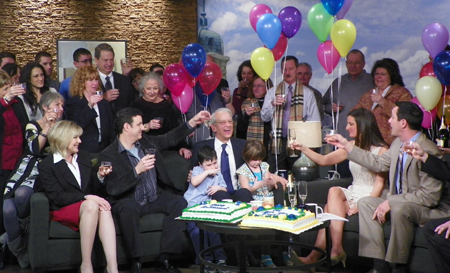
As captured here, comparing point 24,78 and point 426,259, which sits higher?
point 24,78

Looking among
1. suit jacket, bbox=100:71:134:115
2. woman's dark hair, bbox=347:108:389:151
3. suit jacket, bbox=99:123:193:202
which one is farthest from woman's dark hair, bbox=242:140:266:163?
suit jacket, bbox=100:71:134:115

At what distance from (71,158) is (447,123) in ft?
11.0

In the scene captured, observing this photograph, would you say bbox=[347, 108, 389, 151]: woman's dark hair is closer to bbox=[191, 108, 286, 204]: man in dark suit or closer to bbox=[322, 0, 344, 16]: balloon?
bbox=[191, 108, 286, 204]: man in dark suit

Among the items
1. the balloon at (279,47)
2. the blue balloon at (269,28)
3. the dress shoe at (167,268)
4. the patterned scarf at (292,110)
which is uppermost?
the blue balloon at (269,28)

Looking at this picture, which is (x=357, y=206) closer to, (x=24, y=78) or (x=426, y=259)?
(x=426, y=259)

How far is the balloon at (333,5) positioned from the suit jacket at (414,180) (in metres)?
1.57

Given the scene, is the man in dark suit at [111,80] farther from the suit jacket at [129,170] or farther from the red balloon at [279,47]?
the red balloon at [279,47]

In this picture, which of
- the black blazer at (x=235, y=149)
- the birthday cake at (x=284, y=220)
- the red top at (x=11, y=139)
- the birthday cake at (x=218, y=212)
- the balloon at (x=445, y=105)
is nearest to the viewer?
the birthday cake at (x=284, y=220)

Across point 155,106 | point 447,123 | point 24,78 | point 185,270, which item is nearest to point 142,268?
point 185,270

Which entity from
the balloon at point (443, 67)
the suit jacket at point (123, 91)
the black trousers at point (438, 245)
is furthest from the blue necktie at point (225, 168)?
the balloon at point (443, 67)

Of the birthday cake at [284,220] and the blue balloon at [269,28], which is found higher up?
the blue balloon at [269,28]

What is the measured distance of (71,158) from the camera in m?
4.41

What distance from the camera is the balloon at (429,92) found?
5.32m

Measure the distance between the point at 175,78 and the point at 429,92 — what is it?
2313 millimetres
